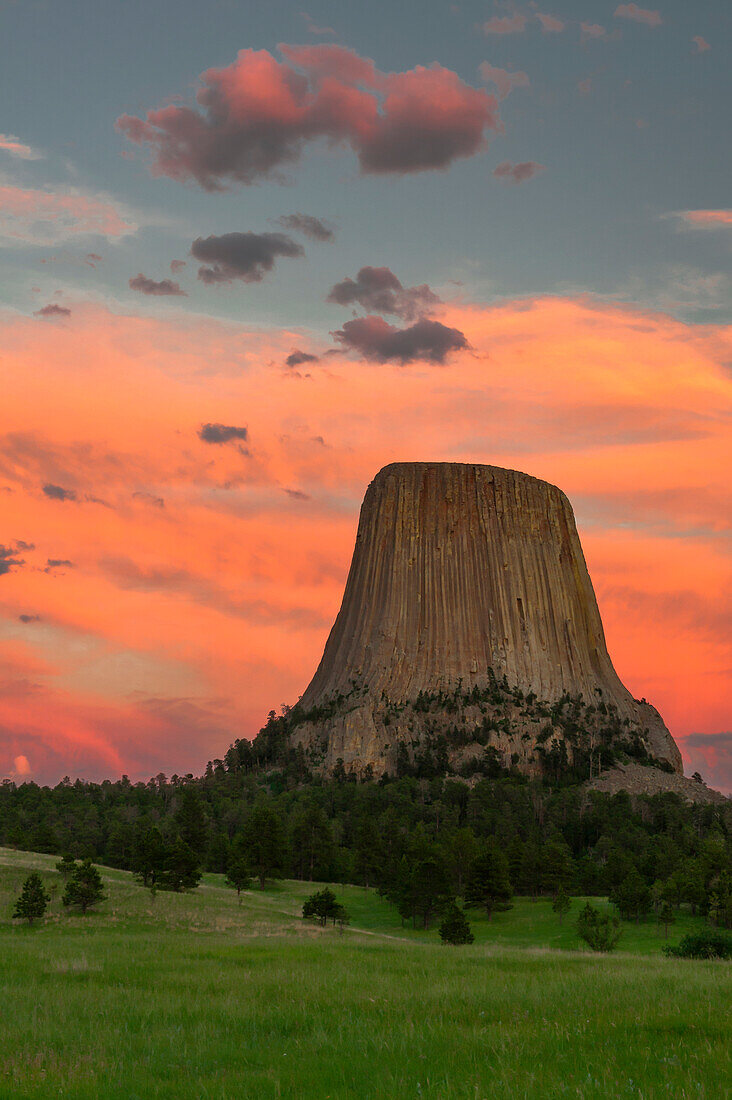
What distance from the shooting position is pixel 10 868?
55.3m

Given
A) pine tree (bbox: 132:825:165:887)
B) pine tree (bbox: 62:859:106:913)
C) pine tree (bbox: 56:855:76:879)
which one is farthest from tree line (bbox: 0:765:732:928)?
pine tree (bbox: 62:859:106:913)

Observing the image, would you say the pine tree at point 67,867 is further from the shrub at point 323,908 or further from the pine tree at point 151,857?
the shrub at point 323,908

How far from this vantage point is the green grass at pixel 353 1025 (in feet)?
33.2

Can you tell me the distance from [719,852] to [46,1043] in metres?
70.6

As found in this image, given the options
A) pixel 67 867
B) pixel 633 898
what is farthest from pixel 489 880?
pixel 67 867

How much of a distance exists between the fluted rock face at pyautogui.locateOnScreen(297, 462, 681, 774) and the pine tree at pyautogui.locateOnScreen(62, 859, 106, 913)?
11477 centimetres

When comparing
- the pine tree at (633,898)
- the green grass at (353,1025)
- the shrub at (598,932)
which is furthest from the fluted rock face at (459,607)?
the green grass at (353,1025)

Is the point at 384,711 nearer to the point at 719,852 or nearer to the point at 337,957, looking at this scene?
the point at 719,852

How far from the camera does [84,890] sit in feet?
149

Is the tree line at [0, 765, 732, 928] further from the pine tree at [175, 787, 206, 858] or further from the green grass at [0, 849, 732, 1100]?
the green grass at [0, 849, 732, 1100]

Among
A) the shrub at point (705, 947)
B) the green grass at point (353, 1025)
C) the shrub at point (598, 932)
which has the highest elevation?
the green grass at point (353, 1025)

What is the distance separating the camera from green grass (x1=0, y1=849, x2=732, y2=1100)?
1012 centimetres

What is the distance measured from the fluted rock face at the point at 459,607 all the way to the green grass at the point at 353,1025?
138 m

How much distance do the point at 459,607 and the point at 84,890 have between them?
136132mm
